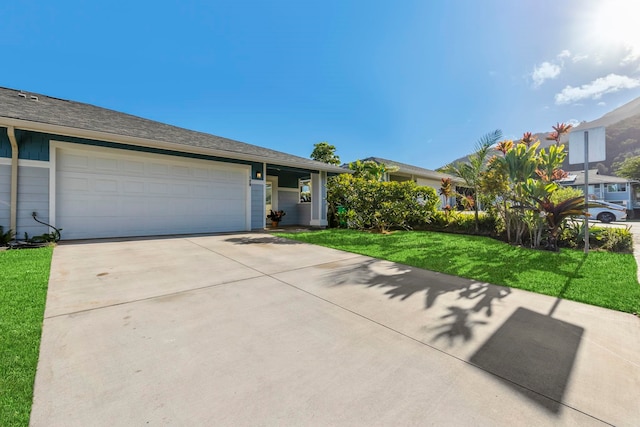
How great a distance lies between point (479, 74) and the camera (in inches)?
424

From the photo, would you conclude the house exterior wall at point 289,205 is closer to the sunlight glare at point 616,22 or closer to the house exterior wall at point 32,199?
the house exterior wall at point 32,199

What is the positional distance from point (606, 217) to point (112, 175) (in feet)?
72.9

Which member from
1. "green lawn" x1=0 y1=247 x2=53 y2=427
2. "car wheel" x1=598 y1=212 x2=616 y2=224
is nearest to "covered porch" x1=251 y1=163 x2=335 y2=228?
"green lawn" x1=0 y1=247 x2=53 y2=427

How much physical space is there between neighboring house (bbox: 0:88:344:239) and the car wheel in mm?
16577

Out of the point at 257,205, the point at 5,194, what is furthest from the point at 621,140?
the point at 5,194

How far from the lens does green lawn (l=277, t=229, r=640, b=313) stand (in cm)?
331

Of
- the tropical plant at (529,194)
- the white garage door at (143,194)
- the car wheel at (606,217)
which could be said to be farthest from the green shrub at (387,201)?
the car wheel at (606,217)

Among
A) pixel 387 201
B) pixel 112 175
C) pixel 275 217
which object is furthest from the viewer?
pixel 275 217

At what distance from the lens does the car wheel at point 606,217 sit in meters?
13.8

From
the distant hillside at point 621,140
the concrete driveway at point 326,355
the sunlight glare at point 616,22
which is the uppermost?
the distant hillside at point 621,140

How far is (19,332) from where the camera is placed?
2.11 meters

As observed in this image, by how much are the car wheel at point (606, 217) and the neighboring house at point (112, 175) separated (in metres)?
16.6

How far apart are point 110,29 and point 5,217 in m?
6.10

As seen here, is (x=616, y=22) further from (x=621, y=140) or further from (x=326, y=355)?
(x=621, y=140)
